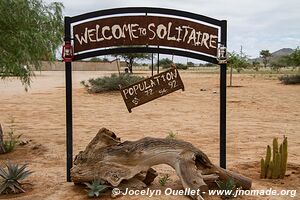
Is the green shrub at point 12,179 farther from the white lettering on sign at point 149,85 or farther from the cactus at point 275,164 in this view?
the cactus at point 275,164

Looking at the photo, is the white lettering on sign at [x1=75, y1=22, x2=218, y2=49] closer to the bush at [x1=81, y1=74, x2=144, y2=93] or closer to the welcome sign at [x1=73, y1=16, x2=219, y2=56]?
the welcome sign at [x1=73, y1=16, x2=219, y2=56]

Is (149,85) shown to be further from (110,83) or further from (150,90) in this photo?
(110,83)

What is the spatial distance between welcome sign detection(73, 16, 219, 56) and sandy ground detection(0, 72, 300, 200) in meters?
2.25

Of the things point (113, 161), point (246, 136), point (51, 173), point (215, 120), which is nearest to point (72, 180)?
point (113, 161)

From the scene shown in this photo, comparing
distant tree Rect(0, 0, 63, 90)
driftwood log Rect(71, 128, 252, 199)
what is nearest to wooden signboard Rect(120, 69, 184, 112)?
driftwood log Rect(71, 128, 252, 199)

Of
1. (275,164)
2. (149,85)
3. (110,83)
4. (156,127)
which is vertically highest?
(149,85)

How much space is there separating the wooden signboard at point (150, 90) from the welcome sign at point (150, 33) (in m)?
0.54

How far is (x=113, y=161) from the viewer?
6074 millimetres

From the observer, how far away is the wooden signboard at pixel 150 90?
650cm

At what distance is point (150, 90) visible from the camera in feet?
21.4

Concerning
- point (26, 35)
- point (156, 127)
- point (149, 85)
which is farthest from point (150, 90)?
point (156, 127)

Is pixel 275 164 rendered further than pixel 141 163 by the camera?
Yes

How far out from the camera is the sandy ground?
7031 mm

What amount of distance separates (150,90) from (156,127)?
681 centimetres
